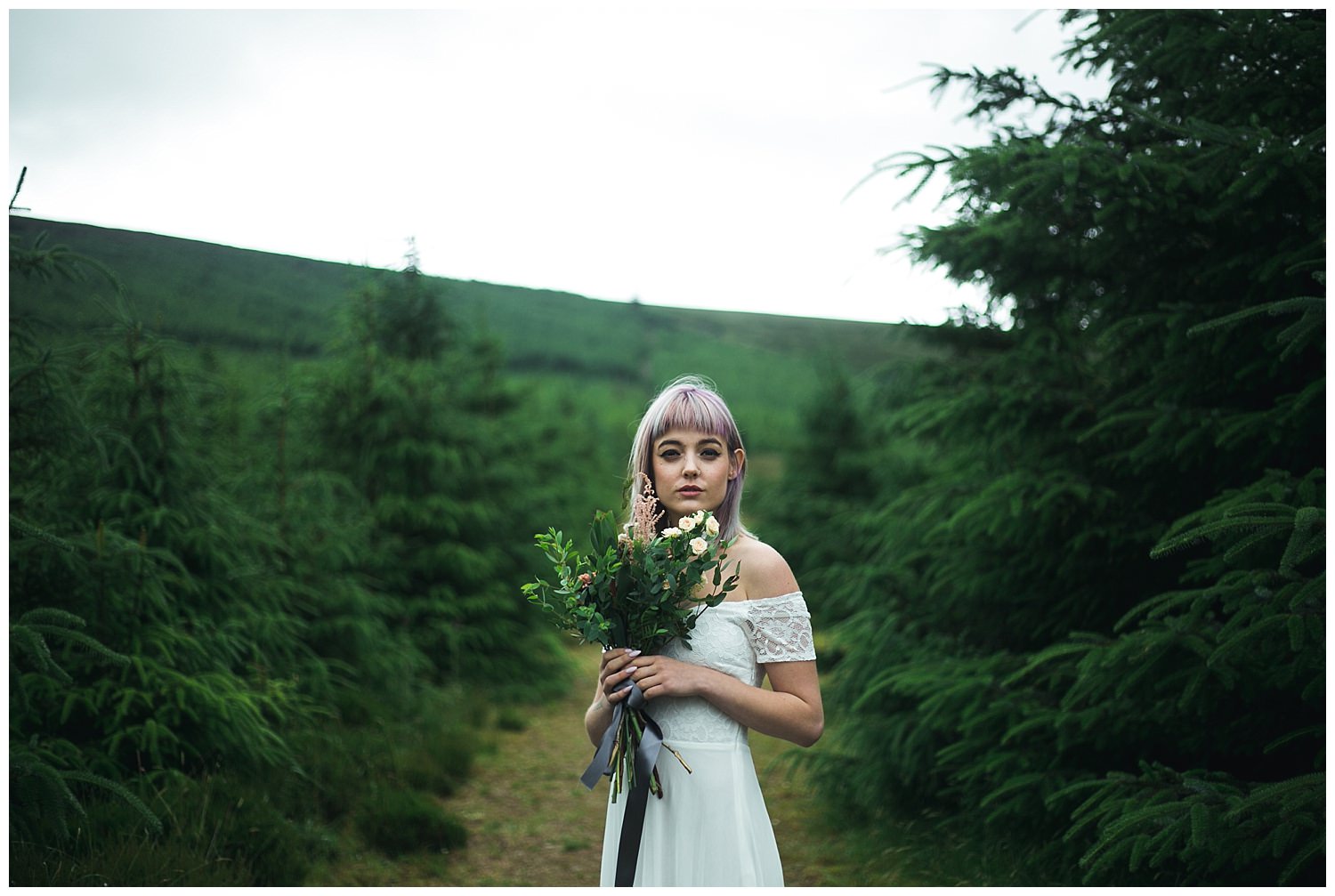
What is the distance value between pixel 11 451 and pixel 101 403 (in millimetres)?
914

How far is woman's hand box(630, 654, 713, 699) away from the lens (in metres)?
2.19

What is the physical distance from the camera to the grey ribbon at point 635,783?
87.7 inches

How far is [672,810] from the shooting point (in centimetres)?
231

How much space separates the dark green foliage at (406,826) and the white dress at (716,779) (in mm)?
3289

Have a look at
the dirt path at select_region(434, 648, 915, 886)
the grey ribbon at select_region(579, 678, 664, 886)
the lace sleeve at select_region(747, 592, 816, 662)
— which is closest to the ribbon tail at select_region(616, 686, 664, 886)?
the grey ribbon at select_region(579, 678, 664, 886)

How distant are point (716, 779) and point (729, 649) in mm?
353

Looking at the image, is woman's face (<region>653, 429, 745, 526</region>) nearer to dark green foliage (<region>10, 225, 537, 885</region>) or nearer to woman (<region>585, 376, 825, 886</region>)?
woman (<region>585, 376, 825, 886</region>)

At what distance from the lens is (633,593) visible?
86.5 inches

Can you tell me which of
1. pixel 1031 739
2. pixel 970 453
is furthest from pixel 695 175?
pixel 1031 739

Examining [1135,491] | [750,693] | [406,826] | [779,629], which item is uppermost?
[1135,491]

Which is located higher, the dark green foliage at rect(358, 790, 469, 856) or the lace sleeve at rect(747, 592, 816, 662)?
the lace sleeve at rect(747, 592, 816, 662)

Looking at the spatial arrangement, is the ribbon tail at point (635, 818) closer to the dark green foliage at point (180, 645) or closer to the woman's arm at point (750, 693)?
the woman's arm at point (750, 693)

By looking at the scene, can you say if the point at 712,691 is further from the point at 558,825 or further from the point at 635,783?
the point at 558,825

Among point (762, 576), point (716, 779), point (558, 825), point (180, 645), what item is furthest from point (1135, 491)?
point (180, 645)
